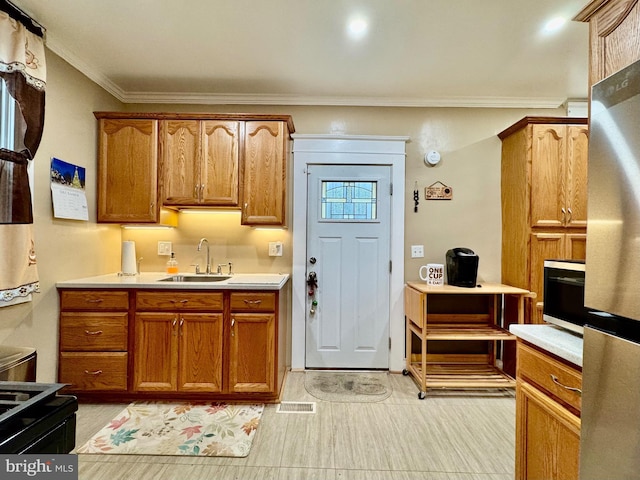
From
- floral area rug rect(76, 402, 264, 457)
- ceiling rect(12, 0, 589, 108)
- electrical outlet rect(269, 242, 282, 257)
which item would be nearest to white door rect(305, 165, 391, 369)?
electrical outlet rect(269, 242, 282, 257)

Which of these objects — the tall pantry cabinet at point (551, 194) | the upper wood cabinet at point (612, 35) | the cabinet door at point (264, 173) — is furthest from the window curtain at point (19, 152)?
the tall pantry cabinet at point (551, 194)

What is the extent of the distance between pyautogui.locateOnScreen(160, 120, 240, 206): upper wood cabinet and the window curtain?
87cm

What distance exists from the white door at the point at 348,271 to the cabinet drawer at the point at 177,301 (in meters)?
0.99

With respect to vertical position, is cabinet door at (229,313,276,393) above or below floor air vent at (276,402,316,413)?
above

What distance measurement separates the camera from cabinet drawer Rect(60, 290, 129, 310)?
240 centimetres

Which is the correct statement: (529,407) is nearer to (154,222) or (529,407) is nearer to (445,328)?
(445,328)

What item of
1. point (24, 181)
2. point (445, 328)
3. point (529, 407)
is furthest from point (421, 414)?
point (24, 181)

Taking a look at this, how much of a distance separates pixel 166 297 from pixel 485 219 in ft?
9.66

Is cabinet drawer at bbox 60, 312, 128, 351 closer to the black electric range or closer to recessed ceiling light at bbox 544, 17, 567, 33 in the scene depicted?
the black electric range

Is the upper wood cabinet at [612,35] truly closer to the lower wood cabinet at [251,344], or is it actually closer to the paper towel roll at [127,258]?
the lower wood cabinet at [251,344]

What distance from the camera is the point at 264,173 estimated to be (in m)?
2.81

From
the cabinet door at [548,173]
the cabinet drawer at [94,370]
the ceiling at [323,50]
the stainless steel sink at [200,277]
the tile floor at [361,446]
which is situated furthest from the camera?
the stainless steel sink at [200,277]

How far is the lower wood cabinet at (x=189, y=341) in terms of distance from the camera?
2428mm

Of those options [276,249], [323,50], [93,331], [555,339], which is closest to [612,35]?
[555,339]
